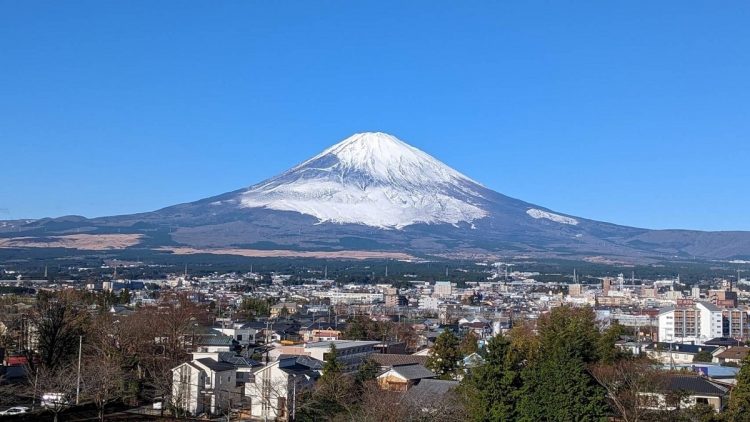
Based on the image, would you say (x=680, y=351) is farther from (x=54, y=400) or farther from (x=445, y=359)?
(x=54, y=400)

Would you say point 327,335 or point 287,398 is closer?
point 287,398

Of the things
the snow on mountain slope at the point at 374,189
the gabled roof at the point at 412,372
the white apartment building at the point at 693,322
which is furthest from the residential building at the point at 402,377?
the snow on mountain slope at the point at 374,189

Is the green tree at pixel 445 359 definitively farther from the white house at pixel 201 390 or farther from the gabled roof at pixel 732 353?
the gabled roof at pixel 732 353

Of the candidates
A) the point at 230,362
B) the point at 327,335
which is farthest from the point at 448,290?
the point at 230,362

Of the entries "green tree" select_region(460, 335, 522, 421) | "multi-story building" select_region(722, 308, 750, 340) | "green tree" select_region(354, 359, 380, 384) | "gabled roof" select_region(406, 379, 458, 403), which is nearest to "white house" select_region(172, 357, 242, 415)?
"green tree" select_region(354, 359, 380, 384)

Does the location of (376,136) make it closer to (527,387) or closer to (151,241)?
(151,241)

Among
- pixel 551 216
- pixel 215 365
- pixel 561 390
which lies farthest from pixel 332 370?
pixel 551 216

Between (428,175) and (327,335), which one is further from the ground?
(428,175)
